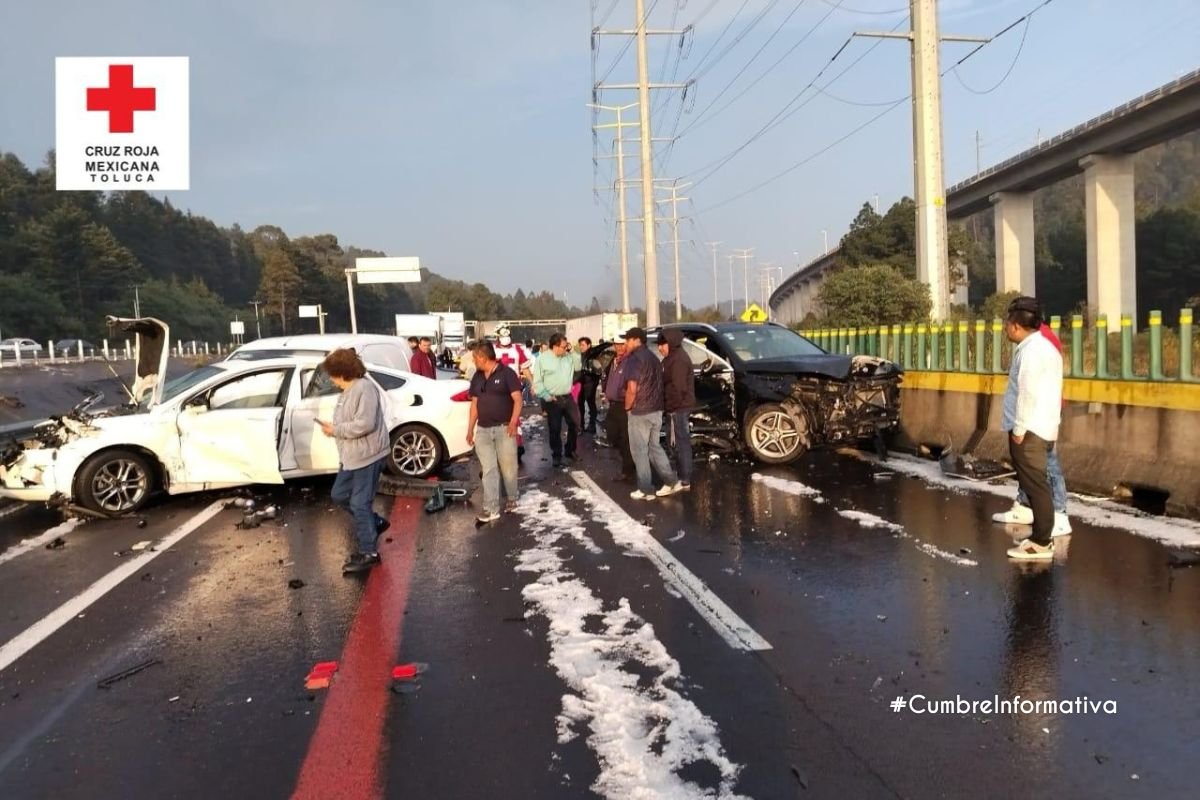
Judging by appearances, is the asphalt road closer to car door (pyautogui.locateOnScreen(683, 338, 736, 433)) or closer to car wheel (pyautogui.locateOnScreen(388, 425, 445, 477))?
car wheel (pyautogui.locateOnScreen(388, 425, 445, 477))

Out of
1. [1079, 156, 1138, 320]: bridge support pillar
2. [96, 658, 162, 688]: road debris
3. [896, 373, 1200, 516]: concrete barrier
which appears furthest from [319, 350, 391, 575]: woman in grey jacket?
[1079, 156, 1138, 320]: bridge support pillar

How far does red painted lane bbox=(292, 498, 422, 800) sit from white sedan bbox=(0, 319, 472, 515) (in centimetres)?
364

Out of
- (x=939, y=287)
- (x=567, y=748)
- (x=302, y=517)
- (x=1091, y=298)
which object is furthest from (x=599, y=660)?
(x=1091, y=298)

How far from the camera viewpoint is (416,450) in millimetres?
11078

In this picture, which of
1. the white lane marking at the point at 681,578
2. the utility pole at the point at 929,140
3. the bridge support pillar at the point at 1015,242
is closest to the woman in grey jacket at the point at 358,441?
the white lane marking at the point at 681,578

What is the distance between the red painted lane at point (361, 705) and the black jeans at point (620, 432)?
5.03 metres

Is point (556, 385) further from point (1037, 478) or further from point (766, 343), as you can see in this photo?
point (1037, 478)

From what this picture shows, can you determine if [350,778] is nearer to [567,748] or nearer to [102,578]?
[567,748]

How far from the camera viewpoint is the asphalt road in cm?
360

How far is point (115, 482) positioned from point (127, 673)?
509 cm

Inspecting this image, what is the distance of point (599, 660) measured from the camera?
15.6 feet

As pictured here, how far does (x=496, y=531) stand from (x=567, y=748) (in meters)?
4.46

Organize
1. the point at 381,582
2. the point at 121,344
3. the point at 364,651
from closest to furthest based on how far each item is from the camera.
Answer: the point at 364,651, the point at 381,582, the point at 121,344

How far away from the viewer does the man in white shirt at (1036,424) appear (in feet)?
20.7
